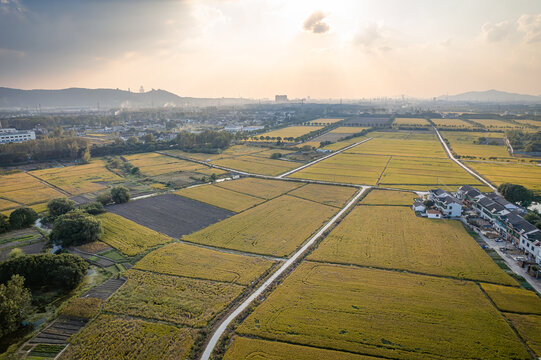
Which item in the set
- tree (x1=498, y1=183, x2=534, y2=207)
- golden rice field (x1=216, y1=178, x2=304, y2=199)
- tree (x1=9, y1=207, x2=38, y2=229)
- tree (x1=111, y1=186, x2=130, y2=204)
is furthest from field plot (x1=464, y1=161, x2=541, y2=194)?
tree (x1=9, y1=207, x2=38, y2=229)

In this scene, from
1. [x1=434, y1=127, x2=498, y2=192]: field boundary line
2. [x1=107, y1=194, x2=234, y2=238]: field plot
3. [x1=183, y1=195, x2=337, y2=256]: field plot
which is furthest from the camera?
[x1=434, y1=127, x2=498, y2=192]: field boundary line

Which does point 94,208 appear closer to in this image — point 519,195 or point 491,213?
point 491,213

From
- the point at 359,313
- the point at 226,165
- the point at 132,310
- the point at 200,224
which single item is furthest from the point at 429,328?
the point at 226,165

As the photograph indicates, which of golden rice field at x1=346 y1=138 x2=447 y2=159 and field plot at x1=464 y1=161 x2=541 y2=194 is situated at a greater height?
golden rice field at x1=346 y1=138 x2=447 y2=159

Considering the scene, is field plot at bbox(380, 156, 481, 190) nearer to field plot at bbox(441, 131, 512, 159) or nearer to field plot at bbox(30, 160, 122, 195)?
field plot at bbox(441, 131, 512, 159)

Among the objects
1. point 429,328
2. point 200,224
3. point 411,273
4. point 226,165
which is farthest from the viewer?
point 226,165

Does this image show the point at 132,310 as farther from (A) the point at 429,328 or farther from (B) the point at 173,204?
(B) the point at 173,204

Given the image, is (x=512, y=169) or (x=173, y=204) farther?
(x=512, y=169)
